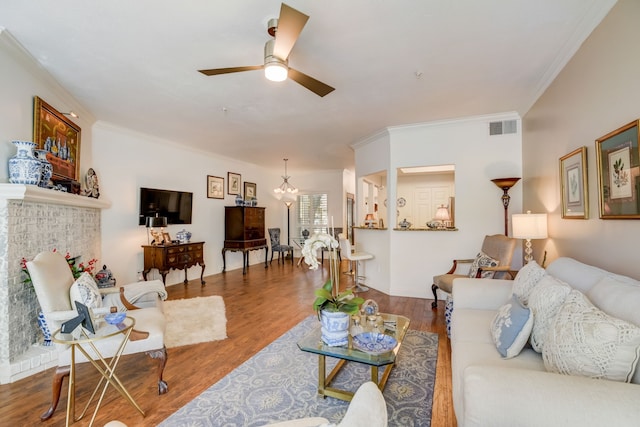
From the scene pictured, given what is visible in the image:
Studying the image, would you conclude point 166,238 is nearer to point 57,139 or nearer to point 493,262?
point 57,139

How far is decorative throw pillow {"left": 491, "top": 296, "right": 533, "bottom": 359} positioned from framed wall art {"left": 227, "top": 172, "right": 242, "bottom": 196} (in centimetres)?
639

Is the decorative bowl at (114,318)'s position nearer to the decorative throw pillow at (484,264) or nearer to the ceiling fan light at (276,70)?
the ceiling fan light at (276,70)

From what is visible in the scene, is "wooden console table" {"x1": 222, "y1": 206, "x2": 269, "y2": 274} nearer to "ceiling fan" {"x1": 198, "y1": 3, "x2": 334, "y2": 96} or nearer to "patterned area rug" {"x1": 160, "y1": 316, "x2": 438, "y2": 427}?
"patterned area rug" {"x1": 160, "y1": 316, "x2": 438, "y2": 427}

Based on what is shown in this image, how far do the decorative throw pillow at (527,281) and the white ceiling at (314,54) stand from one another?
182cm

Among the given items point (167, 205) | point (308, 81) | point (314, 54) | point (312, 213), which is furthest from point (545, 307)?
point (312, 213)

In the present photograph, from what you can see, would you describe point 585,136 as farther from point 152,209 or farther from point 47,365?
point 152,209

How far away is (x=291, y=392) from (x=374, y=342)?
0.74m

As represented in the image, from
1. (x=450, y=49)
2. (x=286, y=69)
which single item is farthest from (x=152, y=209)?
(x=450, y=49)

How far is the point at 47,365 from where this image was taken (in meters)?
2.57

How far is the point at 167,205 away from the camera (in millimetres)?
5531

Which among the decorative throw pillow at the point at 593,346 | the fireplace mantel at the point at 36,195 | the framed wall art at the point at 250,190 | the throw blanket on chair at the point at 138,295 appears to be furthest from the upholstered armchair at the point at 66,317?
the framed wall art at the point at 250,190

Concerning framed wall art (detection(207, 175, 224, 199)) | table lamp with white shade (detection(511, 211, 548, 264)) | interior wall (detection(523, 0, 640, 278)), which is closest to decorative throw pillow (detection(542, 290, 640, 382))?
interior wall (detection(523, 0, 640, 278))

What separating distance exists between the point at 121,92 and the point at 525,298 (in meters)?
4.35

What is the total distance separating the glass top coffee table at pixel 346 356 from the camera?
1844 millimetres
